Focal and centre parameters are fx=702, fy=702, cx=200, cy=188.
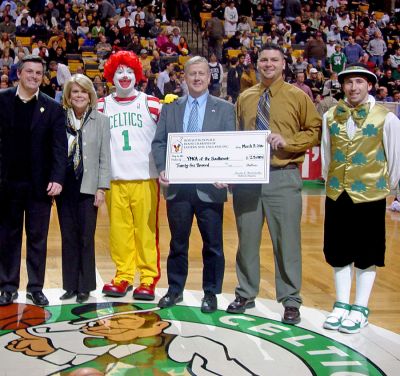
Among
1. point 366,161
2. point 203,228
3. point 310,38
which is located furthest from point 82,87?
point 310,38

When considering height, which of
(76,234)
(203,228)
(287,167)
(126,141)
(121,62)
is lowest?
(76,234)

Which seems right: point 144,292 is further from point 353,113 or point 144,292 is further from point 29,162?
point 353,113

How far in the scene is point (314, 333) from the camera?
4480 mm

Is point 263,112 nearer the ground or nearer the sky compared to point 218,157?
nearer the sky

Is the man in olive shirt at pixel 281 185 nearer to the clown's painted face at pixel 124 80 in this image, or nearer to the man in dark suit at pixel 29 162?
the clown's painted face at pixel 124 80

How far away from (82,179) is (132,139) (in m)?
0.48

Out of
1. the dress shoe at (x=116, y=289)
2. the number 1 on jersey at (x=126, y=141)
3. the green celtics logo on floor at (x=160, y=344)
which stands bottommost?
the green celtics logo on floor at (x=160, y=344)

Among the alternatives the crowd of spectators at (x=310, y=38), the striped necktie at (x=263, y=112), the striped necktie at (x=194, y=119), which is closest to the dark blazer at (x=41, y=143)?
the striped necktie at (x=194, y=119)

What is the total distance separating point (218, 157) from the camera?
478 cm

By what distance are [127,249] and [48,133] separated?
42.0 inches

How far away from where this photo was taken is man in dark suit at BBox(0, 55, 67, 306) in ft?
16.0

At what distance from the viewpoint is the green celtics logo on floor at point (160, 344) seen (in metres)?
3.85

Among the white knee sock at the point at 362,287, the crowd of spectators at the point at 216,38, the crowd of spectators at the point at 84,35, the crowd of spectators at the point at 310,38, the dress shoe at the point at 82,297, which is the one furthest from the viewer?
the crowd of spectators at the point at 310,38

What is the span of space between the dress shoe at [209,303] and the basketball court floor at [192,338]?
2.5 inches
